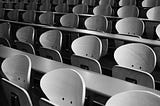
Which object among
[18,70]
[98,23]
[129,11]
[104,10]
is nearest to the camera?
[18,70]

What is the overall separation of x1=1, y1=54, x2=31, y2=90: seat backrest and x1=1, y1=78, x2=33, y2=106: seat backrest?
0.87 feet

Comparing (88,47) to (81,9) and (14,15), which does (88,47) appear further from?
(14,15)

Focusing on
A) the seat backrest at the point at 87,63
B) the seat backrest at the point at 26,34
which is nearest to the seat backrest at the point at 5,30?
the seat backrest at the point at 26,34

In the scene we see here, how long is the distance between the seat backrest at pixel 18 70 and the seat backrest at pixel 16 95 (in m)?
0.26

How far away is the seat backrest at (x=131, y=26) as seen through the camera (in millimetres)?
3990

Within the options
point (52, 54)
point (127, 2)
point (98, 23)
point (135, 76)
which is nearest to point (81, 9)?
point (127, 2)

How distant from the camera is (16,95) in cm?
175

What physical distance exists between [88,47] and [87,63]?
595 millimetres

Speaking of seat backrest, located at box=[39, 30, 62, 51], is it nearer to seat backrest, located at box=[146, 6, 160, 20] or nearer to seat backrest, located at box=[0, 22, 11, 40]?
seat backrest, located at box=[0, 22, 11, 40]

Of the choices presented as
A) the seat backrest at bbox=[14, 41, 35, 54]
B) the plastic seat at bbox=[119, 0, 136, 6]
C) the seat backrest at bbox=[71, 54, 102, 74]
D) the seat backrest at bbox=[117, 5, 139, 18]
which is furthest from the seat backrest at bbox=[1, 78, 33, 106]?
the plastic seat at bbox=[119, 0, 136, 6]

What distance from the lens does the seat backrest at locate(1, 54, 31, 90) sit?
6.98 feet

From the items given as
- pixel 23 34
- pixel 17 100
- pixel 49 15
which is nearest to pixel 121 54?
pixel 17 100

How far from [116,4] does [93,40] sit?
12.5 ft

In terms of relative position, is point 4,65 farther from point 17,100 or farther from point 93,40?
point 93,40
